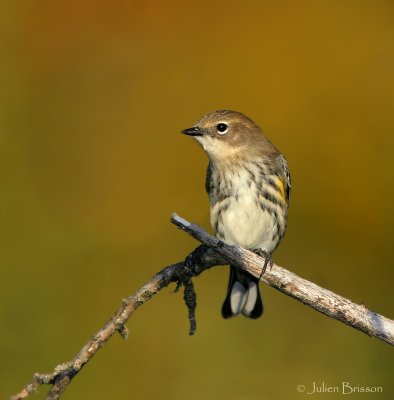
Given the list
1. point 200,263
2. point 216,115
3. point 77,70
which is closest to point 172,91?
point 77,70

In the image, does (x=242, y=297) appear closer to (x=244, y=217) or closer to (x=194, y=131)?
(x=244, y=217)

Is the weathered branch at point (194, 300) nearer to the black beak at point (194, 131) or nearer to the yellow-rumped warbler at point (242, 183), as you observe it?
the yellow-rumped warbler at point (242, 183)

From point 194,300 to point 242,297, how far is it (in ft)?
7.83

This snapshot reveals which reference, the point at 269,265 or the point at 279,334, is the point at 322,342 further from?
the point at 269,265

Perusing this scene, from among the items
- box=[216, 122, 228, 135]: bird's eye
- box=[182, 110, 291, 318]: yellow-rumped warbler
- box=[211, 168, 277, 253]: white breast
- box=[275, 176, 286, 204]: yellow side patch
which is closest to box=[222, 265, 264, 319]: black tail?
box=[182, 110, 291, 318]: yellow-rumped warbler

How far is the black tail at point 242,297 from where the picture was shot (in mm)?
8602

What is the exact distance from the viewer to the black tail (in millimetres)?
8602

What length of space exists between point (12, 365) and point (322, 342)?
377cm

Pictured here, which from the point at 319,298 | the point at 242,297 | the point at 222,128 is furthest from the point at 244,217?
the point at 319,298

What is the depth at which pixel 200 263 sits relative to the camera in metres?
6.41

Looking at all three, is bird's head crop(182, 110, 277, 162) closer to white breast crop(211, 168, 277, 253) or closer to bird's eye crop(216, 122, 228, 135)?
bird's eye crop(216, 122, 228, 135)

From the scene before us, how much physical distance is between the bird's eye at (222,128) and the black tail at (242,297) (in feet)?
5.13

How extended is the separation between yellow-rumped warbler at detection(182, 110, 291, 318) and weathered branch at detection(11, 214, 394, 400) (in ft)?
4.97

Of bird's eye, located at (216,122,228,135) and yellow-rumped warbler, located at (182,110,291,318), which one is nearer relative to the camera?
yellow-rumped warbler, located at (182,110,291,318)
